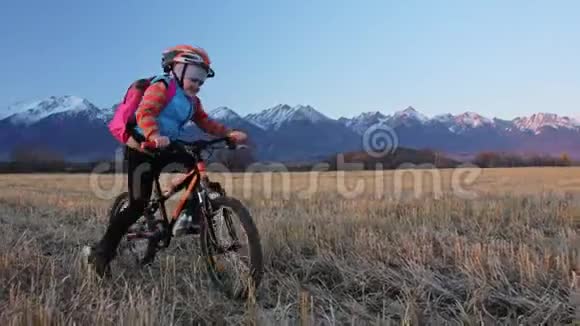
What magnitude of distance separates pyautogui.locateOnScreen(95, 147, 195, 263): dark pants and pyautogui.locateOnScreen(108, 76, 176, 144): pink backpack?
18cm

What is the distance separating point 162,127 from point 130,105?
0.29 metres

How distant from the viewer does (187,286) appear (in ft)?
13.3

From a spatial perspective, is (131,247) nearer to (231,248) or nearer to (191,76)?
(231,248)

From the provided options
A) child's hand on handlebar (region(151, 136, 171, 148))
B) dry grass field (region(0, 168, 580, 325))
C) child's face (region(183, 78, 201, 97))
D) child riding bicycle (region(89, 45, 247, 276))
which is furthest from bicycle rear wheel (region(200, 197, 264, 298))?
child's face (region(183, 78, 201, 97))

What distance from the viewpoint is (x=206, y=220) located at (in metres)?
4.17

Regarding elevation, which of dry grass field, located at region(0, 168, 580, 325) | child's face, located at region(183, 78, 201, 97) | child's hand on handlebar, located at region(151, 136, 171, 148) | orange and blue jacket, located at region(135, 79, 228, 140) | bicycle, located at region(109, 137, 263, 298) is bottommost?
dry grass field, located at region(0, 168, 580, 325)

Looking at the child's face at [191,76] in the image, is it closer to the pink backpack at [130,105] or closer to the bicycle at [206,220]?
the pink backpack at [130,105]

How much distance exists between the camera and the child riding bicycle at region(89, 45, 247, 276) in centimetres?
403

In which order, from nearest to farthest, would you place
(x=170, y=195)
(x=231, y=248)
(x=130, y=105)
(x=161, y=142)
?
(x=161, y=142), (x=231, y=248), (x=130, y=105), (x=170, y=195)

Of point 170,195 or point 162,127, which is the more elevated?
point 162,127

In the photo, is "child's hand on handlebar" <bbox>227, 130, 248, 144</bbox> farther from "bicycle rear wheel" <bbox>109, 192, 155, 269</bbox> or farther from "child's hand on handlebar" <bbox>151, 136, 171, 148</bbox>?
"bicycle rear wheel" <bbox>109, 192, 155, 269</bbox>

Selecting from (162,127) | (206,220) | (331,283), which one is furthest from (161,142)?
(331,283)

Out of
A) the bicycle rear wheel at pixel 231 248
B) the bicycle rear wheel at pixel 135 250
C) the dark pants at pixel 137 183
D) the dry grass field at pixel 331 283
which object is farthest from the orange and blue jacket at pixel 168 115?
the dry grass field at pixel 331 283

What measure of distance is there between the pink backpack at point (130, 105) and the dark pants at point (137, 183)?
0.18 meters
